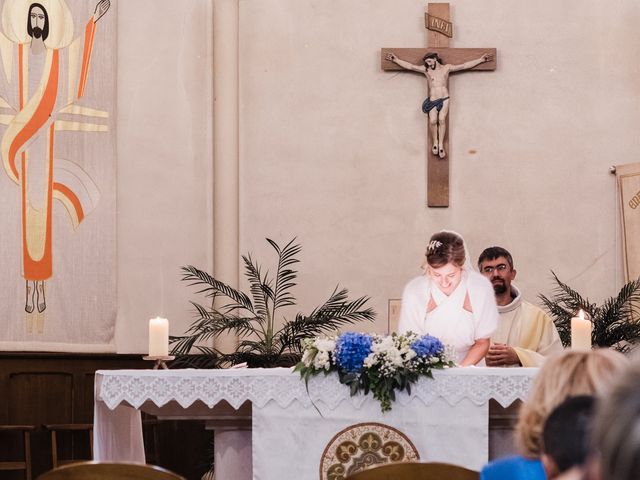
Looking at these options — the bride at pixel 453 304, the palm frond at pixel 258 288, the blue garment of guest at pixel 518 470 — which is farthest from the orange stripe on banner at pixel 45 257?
the blue garment of guest at pixel 518 470

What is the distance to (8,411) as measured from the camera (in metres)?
8.38

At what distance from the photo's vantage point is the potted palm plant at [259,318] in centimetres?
765

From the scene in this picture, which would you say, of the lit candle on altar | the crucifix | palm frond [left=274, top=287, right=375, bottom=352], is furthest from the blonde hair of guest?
the crucifix

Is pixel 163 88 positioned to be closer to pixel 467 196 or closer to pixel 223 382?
pixel 467 196

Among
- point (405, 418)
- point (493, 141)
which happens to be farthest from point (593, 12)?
point (405, 418)

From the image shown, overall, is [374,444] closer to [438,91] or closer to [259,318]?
[259,318]

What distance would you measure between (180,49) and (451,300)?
14.9ft

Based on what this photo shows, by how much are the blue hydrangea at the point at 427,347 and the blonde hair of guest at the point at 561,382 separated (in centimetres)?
229

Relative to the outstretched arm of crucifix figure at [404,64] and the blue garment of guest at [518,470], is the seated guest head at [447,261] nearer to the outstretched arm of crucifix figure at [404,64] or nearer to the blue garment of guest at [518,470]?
the blue garment of guest at [518,470]

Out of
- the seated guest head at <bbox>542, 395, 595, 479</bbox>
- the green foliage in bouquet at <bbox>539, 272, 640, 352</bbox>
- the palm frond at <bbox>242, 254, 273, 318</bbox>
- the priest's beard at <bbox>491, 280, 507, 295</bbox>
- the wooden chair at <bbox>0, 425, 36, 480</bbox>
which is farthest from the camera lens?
the palm frond at <bbox>242, 254, 273, 318</bbox>

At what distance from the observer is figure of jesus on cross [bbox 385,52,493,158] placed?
354 inches

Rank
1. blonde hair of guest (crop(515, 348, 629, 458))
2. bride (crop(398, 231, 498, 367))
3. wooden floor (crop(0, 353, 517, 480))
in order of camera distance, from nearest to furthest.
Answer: blonde hair of guest (crop(515, 348, 629, 458)), bride (crop(398, 231, 498, 367)), wooden floor (crop(0, 353, 517, 480))

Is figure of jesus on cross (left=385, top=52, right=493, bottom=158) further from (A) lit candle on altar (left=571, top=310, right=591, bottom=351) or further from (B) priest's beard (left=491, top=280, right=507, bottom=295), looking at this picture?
(A) lit candle on altar (left=571, top=310, right=591, bottom=351)

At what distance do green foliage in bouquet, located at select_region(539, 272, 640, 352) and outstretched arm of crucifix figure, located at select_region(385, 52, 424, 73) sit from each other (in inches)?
83.6
